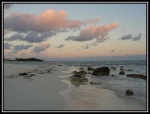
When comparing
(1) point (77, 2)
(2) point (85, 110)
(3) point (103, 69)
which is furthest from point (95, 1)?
(3) point (103, 69)

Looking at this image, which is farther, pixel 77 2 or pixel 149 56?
pixel 149 56

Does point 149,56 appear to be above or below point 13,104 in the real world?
above

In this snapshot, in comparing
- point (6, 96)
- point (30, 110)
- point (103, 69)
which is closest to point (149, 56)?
point (30, 110)

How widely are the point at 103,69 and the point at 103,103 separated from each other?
22466 millimetres

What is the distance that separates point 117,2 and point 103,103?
592 cm

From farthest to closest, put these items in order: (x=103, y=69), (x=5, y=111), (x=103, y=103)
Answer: (x=103, y=69) → (x=103, y=103) → (x=5, y=111)

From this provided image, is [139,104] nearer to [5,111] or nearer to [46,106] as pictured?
[46,106]

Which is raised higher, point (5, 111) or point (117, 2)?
point (117, 2)

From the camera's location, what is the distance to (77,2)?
10938mm

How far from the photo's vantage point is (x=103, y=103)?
13.1 metres

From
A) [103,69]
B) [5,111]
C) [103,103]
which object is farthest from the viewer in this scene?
[103,69]

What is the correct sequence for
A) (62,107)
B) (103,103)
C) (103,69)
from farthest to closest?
(103,69) < (103,103) < (62,107)

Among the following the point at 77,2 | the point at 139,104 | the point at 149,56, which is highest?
the point at 77,2

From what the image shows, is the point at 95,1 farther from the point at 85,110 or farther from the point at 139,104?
the point at 139,104
